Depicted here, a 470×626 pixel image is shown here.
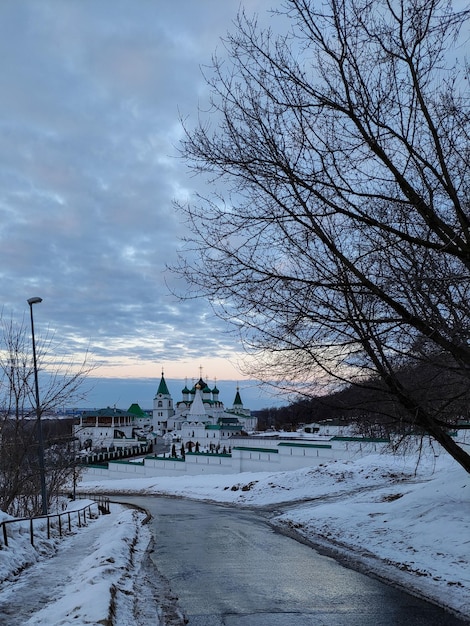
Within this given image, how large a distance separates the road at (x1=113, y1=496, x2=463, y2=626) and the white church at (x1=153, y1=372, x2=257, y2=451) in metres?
67.8

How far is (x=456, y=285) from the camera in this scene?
7.99 meters

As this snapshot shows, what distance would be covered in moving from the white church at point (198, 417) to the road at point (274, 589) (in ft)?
223

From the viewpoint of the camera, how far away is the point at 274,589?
9047 millimetres

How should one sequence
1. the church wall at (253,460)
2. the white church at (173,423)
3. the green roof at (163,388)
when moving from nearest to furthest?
the church wall at (253,460) < the white church at (173,423) < the green roof at (163,388)

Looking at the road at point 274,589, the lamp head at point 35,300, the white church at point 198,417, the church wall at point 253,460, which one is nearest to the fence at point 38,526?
the road at point 274,589

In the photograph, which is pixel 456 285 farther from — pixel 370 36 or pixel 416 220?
pixel 370 36

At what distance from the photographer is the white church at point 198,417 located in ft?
273

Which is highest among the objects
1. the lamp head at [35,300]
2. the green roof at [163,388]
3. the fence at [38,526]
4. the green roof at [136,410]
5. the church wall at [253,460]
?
the green roof at [163,388]

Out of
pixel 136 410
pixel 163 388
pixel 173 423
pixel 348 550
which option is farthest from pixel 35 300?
pixel 136 410

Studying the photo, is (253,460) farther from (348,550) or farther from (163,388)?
(163,388)

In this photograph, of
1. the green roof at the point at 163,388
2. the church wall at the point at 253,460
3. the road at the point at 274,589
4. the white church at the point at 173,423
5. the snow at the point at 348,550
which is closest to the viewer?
the road at the point at 274,589

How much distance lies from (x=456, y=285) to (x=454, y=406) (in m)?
3.50

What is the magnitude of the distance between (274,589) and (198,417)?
268 feet

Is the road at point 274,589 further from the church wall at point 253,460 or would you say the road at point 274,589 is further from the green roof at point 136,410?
the green roof at point 136,410
